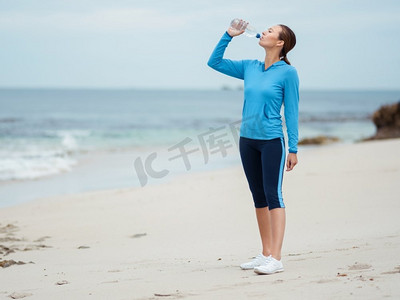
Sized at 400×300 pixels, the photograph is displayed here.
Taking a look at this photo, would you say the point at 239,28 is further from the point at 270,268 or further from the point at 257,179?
the point at 270,268

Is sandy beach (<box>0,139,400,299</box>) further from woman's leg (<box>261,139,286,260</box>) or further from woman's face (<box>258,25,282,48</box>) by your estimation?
woman's face (<box>258,25,282,48</box>)

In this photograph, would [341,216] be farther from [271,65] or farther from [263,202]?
[271,65]

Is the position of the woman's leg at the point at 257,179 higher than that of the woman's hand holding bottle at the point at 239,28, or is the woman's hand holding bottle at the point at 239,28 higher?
the woman's hand holding bottle at the point at 239,28

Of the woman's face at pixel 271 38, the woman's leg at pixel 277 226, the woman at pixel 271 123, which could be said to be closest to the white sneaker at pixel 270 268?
the woman at pixel 271 123

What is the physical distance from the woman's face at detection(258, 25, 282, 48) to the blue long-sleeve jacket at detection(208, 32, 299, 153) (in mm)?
159

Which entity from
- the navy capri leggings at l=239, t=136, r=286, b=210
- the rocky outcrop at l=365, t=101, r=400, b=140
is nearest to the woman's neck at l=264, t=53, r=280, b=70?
the navy capri leggings at l=239, t=136, r=286, b=210

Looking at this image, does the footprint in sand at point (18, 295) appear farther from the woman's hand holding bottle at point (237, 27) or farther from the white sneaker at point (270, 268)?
the woman's hand holding bottle at point (237, 27)

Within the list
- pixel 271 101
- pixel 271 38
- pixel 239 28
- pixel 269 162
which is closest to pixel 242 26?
pixel 239 28

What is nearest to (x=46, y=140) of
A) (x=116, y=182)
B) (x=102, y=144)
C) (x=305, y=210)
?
(x=102, y=144)

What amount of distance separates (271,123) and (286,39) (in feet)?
2.23

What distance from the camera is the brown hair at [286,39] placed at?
168 inches

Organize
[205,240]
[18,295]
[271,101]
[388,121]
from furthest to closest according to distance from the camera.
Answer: [388,121] < [205,240] < [271,101] < [18,295]

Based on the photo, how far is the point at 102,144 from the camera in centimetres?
2228

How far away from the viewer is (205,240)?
627 cm
